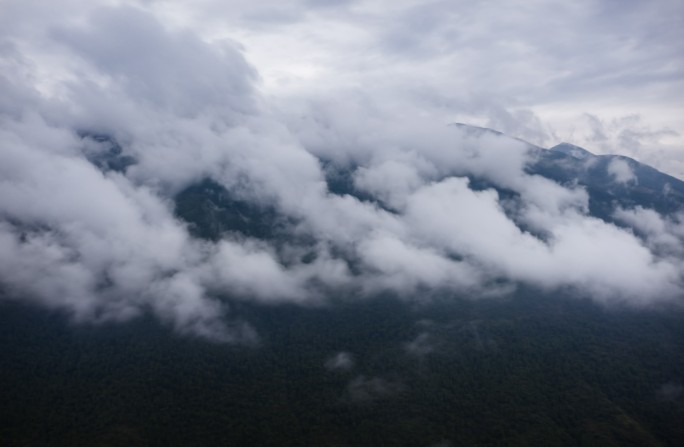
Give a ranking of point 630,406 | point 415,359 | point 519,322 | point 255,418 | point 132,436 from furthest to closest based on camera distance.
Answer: point 519,322 → point 415,359 → point 630,406 → point 255,418 → point 132,436

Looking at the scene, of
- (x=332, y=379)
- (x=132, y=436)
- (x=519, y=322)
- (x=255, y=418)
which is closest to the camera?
(x=132, y=436)

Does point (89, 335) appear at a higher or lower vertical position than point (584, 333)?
higher

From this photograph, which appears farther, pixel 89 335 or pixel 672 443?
pixel 89 335

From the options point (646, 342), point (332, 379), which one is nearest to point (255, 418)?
point (332, 379)

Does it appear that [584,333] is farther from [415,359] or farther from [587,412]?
[415,359]

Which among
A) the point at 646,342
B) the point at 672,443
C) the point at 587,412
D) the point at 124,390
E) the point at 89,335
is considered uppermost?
the point at 89,335

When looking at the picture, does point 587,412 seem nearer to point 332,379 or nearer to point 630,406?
point 630,406

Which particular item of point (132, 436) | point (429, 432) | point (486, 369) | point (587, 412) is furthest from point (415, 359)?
point (132, 436)
